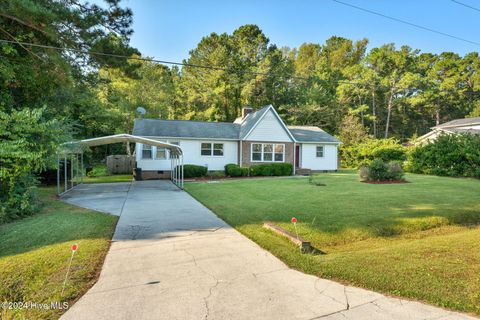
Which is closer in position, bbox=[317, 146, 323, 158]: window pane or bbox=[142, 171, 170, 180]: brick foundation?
bbox=[142, 171, 170, 180]: brick foundation

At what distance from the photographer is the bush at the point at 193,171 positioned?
1836 cm

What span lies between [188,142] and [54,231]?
1426cm

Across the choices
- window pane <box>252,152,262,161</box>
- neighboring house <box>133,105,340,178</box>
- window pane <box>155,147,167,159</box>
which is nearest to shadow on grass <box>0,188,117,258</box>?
window pane <box>155,147,167,159</box>

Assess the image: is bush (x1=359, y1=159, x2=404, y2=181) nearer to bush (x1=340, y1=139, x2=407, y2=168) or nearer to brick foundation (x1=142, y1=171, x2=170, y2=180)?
bush (x1=340, y1=139, x2=407, y2=168)

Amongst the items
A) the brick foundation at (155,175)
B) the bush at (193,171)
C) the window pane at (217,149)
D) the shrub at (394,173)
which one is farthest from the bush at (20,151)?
the shrub at (394,173)

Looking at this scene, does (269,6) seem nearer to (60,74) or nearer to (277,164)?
(60,74)

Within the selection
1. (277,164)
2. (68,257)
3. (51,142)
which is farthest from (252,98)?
(68,257)

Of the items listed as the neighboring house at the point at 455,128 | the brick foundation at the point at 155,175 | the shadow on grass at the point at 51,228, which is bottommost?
the shadow on grass at the point at 51,228

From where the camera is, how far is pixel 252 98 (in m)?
35.8

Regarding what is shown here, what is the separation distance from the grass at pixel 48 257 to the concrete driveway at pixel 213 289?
9.1 inches

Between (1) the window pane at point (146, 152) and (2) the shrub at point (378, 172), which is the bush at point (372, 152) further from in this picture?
(1) the window pane at point (146, 152)

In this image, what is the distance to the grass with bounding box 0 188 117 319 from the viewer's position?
3369 millimetres

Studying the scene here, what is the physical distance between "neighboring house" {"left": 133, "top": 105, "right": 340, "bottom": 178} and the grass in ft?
39.8

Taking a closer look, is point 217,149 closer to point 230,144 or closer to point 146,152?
point 230,144
